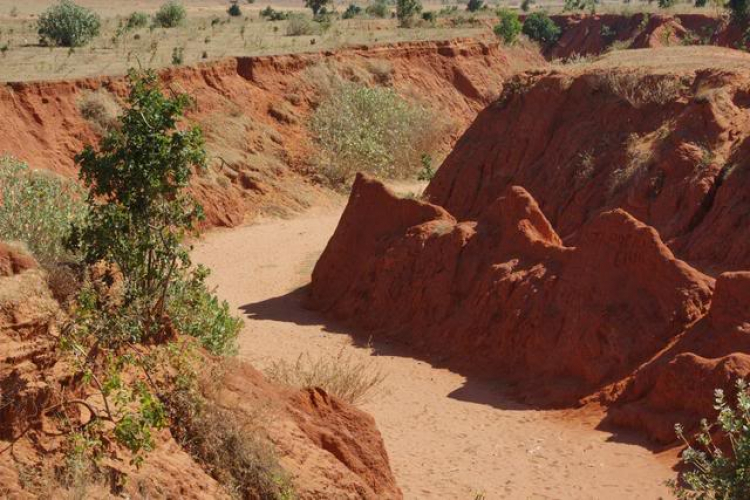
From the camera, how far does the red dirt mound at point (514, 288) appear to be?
1266 cm

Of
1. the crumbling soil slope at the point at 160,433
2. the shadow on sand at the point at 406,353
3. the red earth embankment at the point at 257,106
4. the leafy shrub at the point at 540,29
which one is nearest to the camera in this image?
the crumbling soil slope at the point at 160,433

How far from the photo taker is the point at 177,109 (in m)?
9.64

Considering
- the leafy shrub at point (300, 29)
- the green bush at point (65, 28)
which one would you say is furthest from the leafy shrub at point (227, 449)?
the leafy shrub at point (300, 29)

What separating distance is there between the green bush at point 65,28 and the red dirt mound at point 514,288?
1833 centimetres

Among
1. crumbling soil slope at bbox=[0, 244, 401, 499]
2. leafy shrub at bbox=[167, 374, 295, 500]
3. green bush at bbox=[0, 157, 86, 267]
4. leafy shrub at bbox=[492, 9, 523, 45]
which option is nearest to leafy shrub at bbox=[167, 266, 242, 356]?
crumbling soil slope at bbox=[0, 244, 401, 499]

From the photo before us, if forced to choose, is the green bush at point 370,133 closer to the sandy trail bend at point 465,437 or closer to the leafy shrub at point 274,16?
the sandy trail bend at point 465,437

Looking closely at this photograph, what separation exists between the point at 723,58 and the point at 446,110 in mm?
15751

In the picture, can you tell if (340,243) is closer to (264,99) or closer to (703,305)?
(703,305)

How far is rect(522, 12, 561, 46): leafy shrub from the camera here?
5572cm

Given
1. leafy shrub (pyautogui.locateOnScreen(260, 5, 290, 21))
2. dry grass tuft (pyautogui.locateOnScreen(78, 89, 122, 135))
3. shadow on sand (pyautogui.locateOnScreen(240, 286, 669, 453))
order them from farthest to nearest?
leafy shrub (pyautogui.locateOnScreen(260, 5, 290, 21)) < dry grass tuft (pyautogui.locateOnScreen(78, 89, 122, 135)) < shadow on sand (pyautogui.locateOnScreen(240, 286, 669, 453))

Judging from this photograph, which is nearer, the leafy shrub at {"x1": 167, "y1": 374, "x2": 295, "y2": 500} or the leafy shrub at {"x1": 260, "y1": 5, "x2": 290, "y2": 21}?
the leafy shrub at {"x1": 167, "y1": 374, "x2": 295, "y2": 500}

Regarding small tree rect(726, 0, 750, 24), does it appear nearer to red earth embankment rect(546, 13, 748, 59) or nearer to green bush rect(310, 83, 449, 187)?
red earth embankment rect(546, 13, 748, 59)

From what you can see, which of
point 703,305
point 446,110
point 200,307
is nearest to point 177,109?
point 200,307

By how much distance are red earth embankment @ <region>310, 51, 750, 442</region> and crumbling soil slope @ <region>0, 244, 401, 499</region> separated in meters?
4.26
